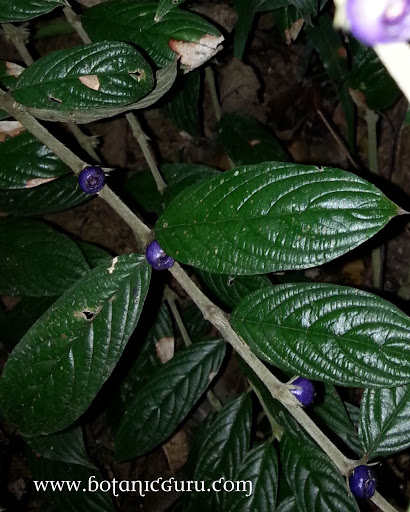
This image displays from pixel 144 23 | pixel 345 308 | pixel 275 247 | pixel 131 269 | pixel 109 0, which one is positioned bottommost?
pixel 345 308

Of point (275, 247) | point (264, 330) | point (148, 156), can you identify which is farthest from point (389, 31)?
point (148, 156)

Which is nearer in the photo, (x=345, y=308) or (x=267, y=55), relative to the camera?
(x=345, y=308)

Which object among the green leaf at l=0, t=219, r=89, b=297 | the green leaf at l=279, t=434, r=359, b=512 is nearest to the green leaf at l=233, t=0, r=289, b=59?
the green leaf at l=0, t=219, r=89, b=297

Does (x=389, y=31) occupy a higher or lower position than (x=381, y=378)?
higher

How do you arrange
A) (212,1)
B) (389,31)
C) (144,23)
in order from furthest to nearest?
(212,1), (144,23), (389,31)

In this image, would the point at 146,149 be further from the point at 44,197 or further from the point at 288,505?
the point at 288,505

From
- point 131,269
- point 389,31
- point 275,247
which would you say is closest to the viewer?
point 389,31

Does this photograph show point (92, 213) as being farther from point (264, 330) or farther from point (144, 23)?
point (264, 330)
